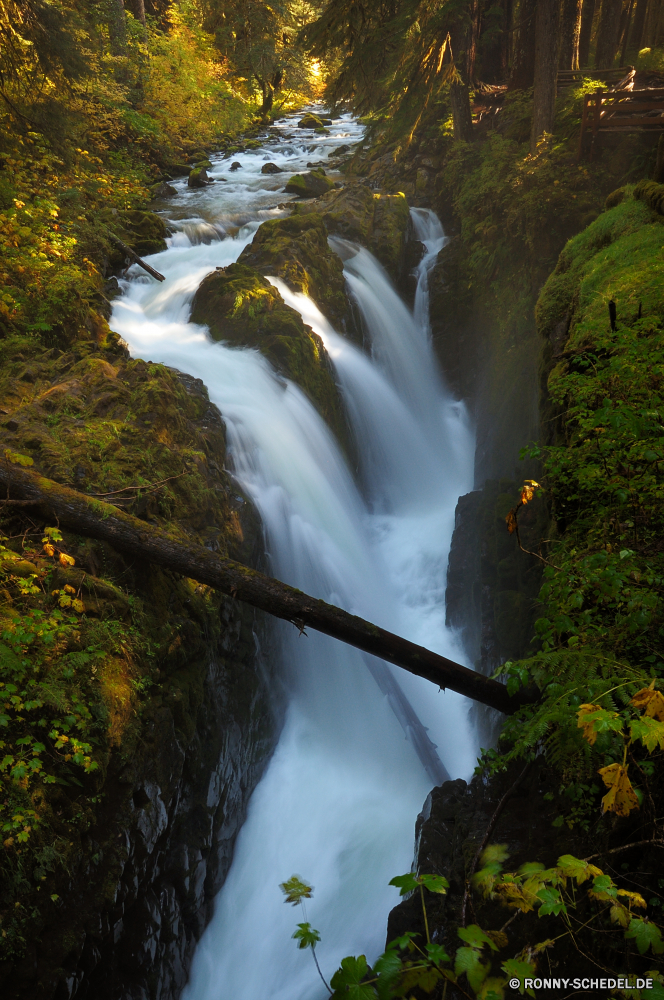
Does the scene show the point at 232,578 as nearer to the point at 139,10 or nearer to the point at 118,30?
the point at 118,30

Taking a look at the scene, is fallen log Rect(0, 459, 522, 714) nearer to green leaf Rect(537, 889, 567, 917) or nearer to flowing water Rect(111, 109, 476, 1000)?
flowing water Rect(111, 109, 476, 1000)

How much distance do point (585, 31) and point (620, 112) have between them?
35.0 feet

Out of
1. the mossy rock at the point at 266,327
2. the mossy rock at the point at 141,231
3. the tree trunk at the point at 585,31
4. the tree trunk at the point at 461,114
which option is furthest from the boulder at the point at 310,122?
the mossy rock at the point at 266,327

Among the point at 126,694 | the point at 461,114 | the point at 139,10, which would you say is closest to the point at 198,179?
the point at 461,114

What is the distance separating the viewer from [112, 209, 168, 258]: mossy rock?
38.4 feet

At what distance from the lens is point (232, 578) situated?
463cm

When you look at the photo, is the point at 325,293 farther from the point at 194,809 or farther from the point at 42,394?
the point at 194,809

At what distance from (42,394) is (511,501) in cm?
608

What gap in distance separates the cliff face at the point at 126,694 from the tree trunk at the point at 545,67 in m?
11.0

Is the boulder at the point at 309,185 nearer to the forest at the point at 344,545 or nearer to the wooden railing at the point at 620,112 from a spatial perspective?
the forest at the point at 344,545

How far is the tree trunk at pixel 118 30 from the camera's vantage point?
16786mm

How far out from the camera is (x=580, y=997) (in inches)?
82.0

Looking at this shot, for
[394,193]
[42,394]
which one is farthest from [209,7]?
[42,394]

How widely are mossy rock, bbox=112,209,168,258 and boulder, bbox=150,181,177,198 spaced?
153 inches
